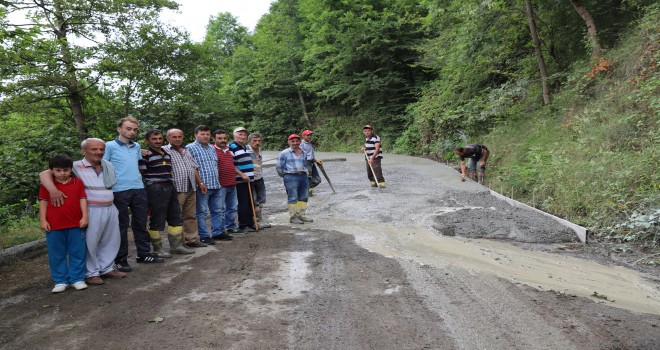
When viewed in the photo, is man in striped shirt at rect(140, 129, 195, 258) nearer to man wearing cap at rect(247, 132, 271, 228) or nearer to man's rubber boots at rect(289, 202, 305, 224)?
man wearing cap at rect(247, 132, 271, 228)

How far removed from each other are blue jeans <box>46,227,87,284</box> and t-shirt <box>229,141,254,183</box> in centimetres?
275

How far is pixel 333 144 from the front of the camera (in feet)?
93.1

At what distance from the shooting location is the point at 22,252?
18.2 ft

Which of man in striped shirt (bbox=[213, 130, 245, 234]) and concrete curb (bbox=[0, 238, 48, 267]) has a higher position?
man in striped shirt (bbox=[213, 130, 245, 234])

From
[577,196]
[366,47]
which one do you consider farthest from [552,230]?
[366,47]

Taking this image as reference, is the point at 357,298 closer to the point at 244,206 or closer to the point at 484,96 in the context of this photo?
the point at 244,206

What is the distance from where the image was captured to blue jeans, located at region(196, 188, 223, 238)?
607cm

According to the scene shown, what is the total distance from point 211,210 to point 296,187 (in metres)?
1.58

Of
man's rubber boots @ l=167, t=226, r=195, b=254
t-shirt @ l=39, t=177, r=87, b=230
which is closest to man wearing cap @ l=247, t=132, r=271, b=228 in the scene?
man's rubber boots @ l=167, t=226, r=195, b=254

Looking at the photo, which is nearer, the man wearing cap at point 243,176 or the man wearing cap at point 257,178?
the man wearing cap at point 243,176

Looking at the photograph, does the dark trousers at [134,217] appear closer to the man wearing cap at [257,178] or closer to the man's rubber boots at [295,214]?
the man wearing cap at [257,178]

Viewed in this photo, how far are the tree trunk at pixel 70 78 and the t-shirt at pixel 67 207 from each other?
4427 millimetres

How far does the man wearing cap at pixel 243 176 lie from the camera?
679 centimetres

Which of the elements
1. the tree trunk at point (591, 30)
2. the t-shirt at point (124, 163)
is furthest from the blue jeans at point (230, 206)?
the tree trunk at point (591, 30)
